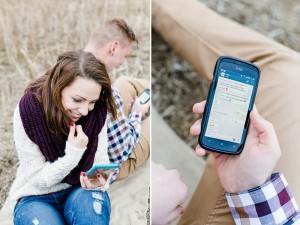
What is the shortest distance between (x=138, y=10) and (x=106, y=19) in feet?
0.16

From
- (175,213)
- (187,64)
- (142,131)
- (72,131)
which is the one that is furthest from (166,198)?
(187,64)

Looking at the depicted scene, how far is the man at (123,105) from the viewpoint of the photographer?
697 mm

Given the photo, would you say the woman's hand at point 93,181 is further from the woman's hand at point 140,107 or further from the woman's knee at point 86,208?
the woman's hand at point 140,107

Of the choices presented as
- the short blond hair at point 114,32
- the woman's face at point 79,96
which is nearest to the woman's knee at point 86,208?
the woman's face at point 79,96

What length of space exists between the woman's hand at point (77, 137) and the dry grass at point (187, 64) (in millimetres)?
647

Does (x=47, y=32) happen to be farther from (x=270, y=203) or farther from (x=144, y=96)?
(x=270, y=203)

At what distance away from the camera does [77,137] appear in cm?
65

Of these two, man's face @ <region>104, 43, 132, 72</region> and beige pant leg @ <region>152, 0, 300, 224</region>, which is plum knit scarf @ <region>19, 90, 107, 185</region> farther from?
beige pant leg @ <region>152, 0, 300, 224</region>

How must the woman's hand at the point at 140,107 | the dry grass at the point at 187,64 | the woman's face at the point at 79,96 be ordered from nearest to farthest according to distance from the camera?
the woman's face at the point at 79,96, the woman's hand at the point at 140,107, the dry grass at the point at 187,64

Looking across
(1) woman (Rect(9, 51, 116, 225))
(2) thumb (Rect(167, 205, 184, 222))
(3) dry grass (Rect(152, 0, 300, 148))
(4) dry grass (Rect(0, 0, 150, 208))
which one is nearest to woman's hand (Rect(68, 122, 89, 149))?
(1) woman (Rect(9, 51, 116, 225))

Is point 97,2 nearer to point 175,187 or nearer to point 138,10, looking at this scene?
point 138,10

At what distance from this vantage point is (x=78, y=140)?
65 centimetres

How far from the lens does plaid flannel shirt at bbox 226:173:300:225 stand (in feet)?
2.27

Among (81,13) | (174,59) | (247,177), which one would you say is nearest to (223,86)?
(247,177)
